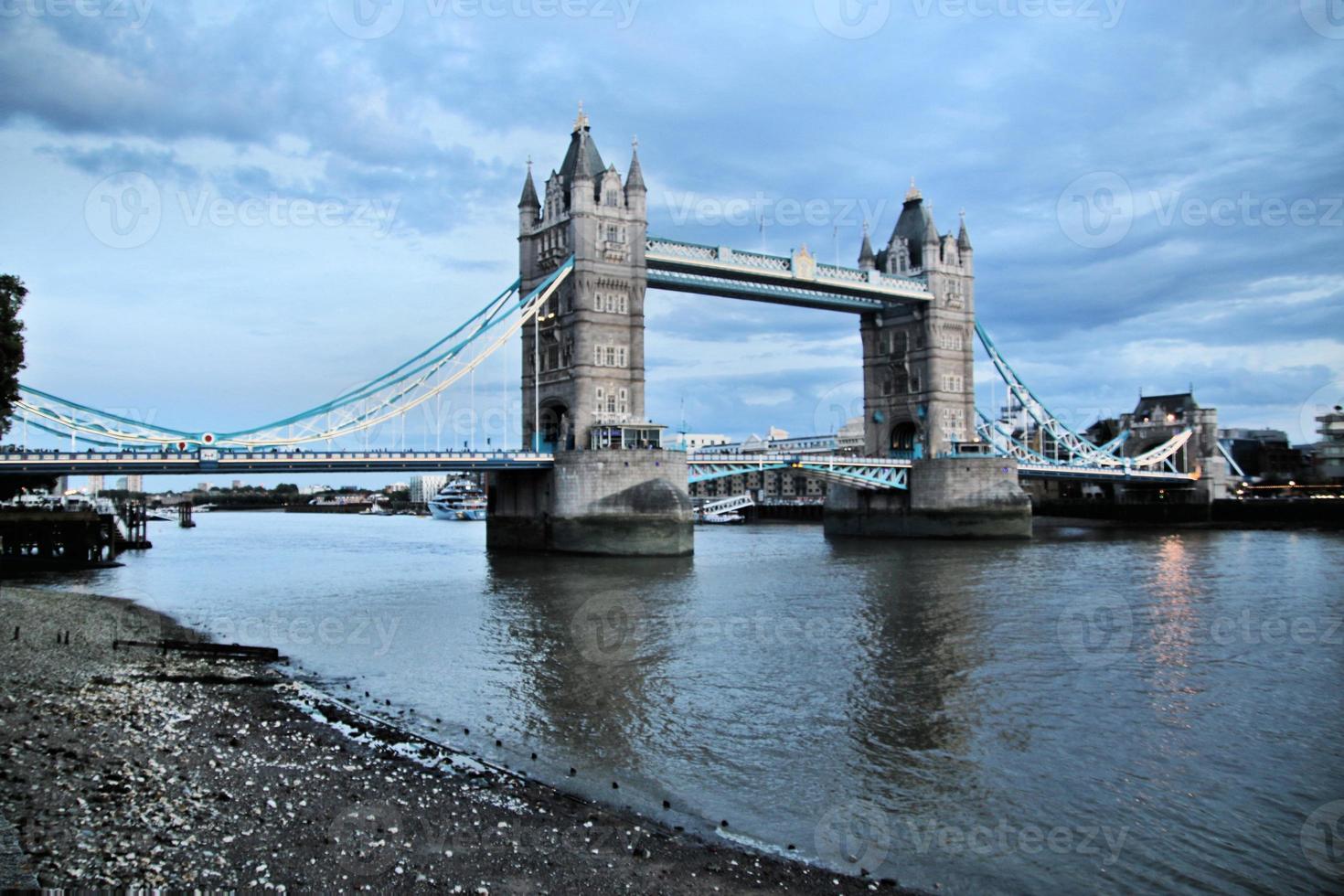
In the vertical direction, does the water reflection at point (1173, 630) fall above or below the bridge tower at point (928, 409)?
below

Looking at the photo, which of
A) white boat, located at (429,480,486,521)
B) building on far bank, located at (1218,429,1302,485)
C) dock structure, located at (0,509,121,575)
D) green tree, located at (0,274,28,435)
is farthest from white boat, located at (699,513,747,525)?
green tree, located at (0,274,28,435)

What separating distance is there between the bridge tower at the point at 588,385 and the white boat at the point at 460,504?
55.3m

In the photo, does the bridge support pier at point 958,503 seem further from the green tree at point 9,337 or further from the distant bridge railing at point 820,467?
the green tree at point 9,337

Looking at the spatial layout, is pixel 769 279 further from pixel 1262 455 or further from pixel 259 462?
pixel 1262 455

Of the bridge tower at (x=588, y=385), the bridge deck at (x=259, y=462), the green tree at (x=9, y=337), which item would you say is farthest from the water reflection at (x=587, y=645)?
the green tree at (x=9, y=337)

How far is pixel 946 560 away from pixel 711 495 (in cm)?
8158

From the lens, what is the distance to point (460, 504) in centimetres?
10450

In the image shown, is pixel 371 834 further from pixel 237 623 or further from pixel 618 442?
pixel 618 442

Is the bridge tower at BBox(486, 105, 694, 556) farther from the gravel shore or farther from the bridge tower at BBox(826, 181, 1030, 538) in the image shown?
the gravel shore

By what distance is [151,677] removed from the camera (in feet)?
46.8

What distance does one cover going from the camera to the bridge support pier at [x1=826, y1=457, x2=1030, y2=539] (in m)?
50.1

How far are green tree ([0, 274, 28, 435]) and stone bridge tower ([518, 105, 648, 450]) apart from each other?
62.5 ft

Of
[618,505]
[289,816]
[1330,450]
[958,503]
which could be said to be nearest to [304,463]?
[618,505]

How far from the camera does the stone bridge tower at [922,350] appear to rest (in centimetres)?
5556
